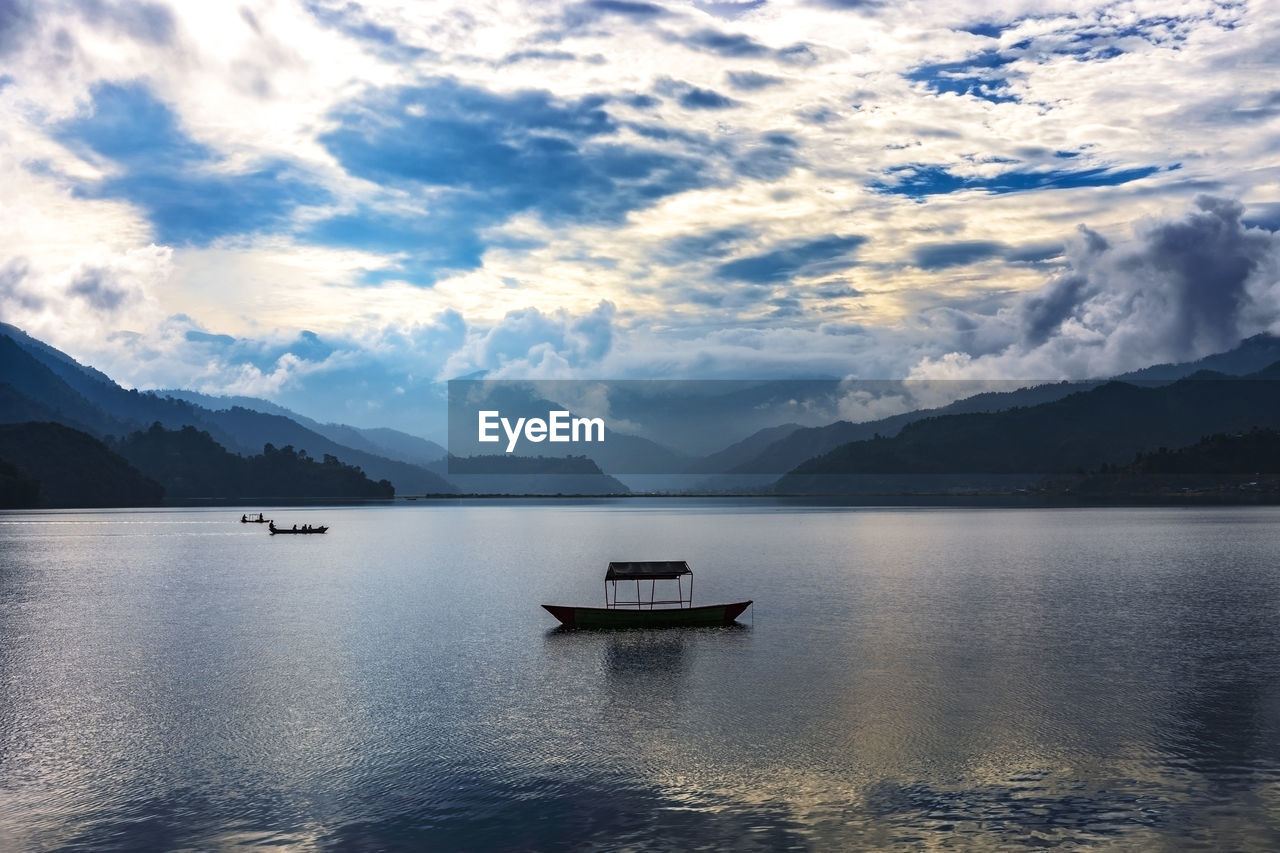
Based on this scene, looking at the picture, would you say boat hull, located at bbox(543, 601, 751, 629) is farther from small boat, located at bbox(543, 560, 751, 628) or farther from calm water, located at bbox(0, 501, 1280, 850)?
calm water, located at bbox(0, 501, 1280, 850)

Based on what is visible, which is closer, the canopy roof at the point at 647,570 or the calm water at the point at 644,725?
the calm water at the point at 644,725

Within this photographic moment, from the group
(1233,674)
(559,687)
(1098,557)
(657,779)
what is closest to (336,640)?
(559,687)

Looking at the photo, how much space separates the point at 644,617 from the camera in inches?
3056

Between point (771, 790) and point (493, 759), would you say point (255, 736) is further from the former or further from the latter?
point (771, 790)

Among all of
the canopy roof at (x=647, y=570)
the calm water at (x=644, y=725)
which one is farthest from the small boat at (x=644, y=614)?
the calm water at (x=644, y=725)

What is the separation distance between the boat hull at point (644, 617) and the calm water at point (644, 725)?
179cm

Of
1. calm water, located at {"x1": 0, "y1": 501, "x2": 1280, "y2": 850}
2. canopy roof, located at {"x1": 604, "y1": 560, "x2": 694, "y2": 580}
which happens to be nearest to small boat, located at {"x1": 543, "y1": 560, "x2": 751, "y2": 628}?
canopy roof, located at {"x1": 604, "y1": 560, "x2": 694, "y2": 580}

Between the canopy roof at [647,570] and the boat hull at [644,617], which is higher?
the canopy roof at [647,570]

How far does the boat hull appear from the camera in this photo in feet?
251

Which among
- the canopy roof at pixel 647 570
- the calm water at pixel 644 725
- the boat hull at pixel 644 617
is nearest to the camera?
the calm water at pixel 644 725

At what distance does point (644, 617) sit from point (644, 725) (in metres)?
32.8

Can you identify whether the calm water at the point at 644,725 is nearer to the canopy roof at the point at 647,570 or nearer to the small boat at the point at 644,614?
the small boat at the point at 644,614

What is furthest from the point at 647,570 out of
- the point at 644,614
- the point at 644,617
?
the point at 644,617

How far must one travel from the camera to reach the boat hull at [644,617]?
251 ft
